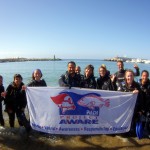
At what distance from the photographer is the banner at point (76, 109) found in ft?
21.3

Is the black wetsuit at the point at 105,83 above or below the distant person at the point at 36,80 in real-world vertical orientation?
below

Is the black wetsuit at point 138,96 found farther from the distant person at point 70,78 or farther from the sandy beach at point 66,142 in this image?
the distant person at point 70,78

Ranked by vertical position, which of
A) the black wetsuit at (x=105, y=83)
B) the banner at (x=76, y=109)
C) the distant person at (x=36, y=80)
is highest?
the distant person at (x=36, y=80)

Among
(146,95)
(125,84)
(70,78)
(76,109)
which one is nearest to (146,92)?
(146,95)

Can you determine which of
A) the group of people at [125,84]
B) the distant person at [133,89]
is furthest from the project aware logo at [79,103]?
the distant person at [133,89]

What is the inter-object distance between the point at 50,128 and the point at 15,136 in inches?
45.8

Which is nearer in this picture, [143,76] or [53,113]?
[53,113]

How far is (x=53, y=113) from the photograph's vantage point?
6520 mm

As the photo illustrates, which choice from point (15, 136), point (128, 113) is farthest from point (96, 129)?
point (15, 136)

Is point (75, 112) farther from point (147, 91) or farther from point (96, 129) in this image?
point (147, 91)

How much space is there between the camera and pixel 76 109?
6.57 metres

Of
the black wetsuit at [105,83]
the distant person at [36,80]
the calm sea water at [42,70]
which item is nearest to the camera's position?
the distant person at [36,80]

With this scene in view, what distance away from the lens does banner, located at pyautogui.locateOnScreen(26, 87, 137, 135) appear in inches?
256

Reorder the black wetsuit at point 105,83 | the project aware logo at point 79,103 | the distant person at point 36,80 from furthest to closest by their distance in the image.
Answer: the black wetsuit at point 105,83
the distant person at point 36,80
the project aware logo at point 79,103
